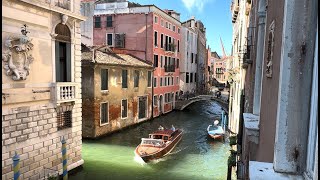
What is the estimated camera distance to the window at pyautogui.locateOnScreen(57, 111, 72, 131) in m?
11.5

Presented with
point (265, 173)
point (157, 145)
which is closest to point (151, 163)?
point (157, 145)

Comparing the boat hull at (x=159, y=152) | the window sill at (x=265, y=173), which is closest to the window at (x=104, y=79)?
the boat hull at (x=159, y=152)

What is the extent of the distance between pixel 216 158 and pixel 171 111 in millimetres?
16551

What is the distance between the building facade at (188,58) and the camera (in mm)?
37125

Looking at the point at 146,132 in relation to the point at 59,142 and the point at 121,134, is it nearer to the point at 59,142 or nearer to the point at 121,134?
the point at 121,134

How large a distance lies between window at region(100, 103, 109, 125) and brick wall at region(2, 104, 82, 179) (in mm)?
7838

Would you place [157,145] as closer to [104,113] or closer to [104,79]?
[104,113]

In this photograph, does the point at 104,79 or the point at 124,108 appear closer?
the point at 104,79

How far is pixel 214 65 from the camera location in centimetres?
8456

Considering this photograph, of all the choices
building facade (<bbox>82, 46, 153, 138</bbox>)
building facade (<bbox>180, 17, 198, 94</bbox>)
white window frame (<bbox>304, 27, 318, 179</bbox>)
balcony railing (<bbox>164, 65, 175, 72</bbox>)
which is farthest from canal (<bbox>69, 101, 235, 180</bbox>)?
building facade (<bbox>180, 17, 198, 94</bbox>)

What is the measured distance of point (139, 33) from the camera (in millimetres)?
28516

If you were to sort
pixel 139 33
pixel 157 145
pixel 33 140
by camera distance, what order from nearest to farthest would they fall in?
pixel 33 140, pixel 157 145, pixel 139 33

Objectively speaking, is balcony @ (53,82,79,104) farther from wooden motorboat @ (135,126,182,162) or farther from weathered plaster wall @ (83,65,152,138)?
weathered plaster wall @ (83,65,152,138)

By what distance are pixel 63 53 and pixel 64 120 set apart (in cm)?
278
